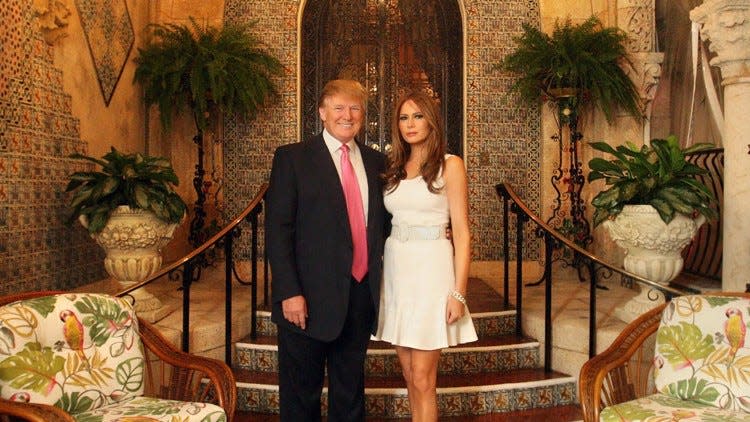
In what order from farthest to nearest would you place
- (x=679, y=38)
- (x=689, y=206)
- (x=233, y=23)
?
(x=233, y=23) < (x=679, y=38) < (x=689, y=206)

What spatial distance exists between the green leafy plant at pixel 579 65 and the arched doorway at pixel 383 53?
0.89m

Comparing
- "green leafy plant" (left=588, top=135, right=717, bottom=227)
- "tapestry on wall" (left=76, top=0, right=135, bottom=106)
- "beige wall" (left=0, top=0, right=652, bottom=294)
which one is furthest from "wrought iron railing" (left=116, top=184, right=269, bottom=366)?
"green leafy plant" (left=588, top=135, right=717, bottom=227)

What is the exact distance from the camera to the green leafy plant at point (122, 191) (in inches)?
177

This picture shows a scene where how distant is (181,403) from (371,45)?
526cm

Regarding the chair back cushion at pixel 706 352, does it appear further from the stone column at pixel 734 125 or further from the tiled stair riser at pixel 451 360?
the stone column at pixel 734 125

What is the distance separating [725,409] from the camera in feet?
9.29

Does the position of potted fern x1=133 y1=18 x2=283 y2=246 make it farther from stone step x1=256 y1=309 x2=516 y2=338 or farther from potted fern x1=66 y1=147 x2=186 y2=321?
stone step x1=256 y1=309 x2=516 y2=338

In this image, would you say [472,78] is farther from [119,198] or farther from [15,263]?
[15,263]

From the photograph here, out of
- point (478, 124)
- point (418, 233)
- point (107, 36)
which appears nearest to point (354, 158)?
point (418, 233)

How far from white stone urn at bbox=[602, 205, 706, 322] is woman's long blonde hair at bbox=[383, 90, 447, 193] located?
83.7 inches

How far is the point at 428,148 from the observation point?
2.90 metres

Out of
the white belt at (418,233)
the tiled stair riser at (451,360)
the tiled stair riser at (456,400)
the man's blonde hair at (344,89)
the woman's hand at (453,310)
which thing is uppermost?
the man's blonde hair at (344,89)

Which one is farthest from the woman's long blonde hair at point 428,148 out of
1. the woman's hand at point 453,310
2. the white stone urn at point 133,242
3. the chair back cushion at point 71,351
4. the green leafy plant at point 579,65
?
the green leafy plant at point 579,65

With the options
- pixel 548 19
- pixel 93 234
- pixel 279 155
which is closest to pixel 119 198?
pixel 93 234
